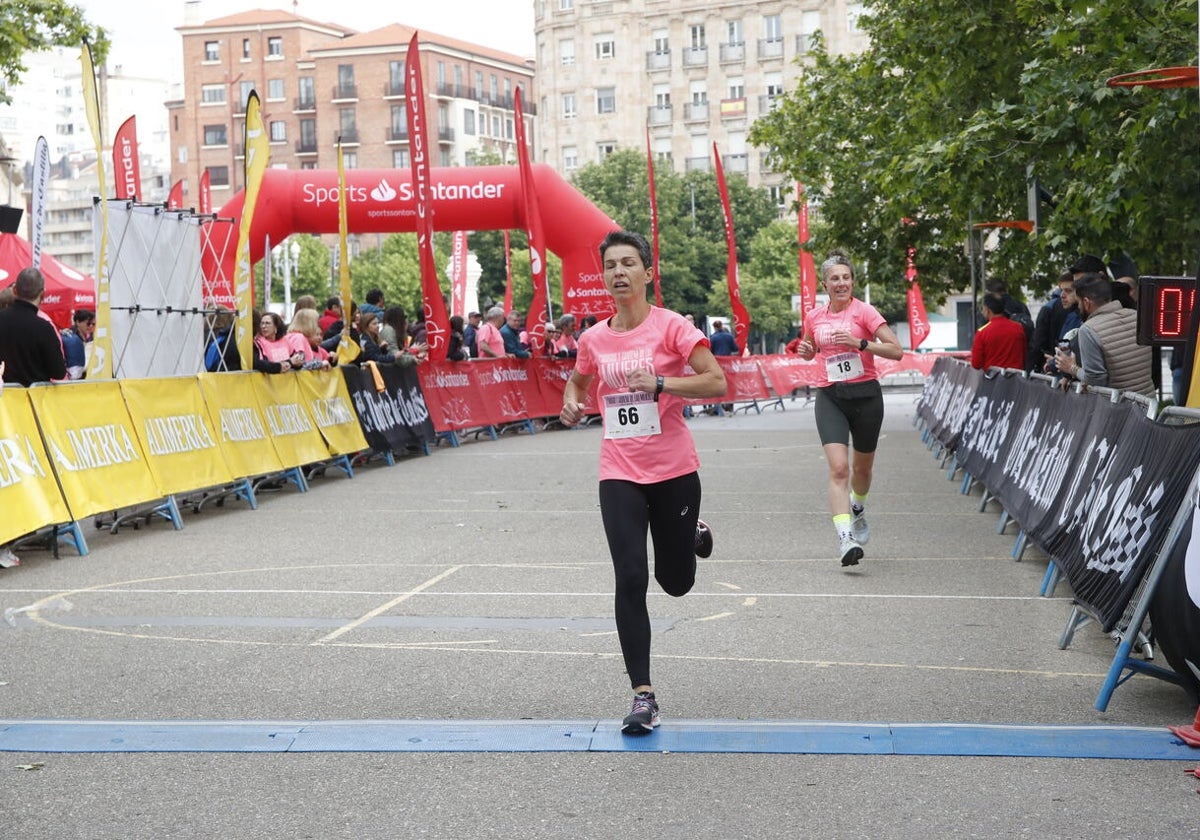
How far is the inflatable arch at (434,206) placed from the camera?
1125 inches

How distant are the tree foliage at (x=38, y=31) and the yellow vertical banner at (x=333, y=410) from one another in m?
10.0

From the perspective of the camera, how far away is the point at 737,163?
10119 cm

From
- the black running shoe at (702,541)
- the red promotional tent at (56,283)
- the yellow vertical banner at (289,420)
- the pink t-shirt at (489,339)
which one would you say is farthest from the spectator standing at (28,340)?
the pink t-shirt at (489,339)

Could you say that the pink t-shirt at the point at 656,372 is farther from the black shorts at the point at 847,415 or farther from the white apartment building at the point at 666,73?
the white apartment building at the point at 666,73

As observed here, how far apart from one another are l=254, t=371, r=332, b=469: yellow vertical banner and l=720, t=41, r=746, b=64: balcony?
85.0 metres

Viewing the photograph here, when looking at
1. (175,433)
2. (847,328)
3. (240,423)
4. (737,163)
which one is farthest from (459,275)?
(737,163)

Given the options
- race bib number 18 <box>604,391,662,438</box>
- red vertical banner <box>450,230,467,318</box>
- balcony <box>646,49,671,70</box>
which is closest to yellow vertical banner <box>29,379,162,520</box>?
race bib number 18 <box>604,391,662,438</box>

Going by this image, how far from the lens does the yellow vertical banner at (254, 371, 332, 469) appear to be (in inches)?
659

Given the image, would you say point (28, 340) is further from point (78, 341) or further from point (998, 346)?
point (998, 346)

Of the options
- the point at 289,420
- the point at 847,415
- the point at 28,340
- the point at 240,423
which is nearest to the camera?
the point at 847,415

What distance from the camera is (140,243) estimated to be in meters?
16.2

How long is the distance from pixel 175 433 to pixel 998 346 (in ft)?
24.8

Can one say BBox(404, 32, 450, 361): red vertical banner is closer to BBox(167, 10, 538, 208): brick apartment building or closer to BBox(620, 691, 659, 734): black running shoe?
BBox(620, 691, 659, 734): black running shoe

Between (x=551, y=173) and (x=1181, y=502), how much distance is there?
76.9 feet
